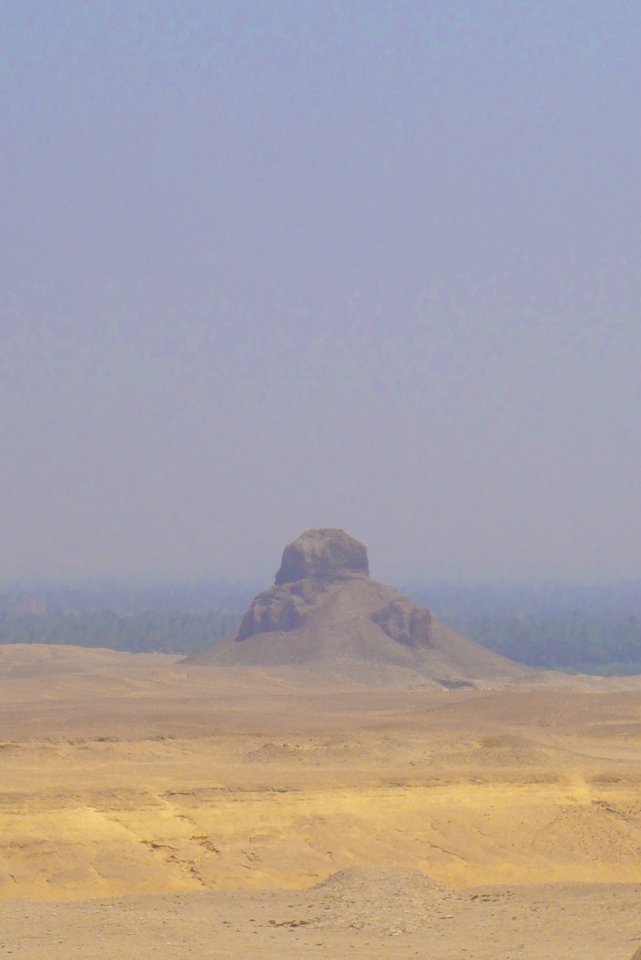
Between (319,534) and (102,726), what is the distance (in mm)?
37508

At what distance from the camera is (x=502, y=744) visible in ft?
73.7

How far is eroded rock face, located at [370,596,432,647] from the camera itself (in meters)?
57.6

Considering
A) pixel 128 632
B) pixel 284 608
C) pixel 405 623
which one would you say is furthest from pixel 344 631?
pixel 128 632

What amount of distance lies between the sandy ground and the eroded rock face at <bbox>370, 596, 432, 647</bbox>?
92.4 ft

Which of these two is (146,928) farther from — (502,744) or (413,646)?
(413,646)

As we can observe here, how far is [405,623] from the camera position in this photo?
5797 centimetres

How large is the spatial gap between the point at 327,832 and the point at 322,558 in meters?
44.5

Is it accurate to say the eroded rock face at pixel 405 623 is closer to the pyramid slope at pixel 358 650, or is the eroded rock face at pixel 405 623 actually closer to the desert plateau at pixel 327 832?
the pyramid slope at pixel 358 650

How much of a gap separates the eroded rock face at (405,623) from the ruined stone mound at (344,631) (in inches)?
2.0

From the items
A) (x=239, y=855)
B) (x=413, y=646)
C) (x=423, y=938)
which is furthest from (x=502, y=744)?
(x=413, y=646)

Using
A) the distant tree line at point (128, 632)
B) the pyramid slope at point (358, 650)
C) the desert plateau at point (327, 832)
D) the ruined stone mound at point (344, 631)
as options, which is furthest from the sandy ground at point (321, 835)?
the distant tree line at point (128, 632)

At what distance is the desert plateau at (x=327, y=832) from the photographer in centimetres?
1103

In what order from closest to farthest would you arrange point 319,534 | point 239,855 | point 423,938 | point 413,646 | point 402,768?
point 423,938 < point 239,855 < point 402,768 < point 413,646 < point 319,534

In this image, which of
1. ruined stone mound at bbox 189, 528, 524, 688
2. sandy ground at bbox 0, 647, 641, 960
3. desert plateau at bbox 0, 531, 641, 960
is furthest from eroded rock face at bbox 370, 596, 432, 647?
sandy ground at bbox 0, 647, 641, 960
